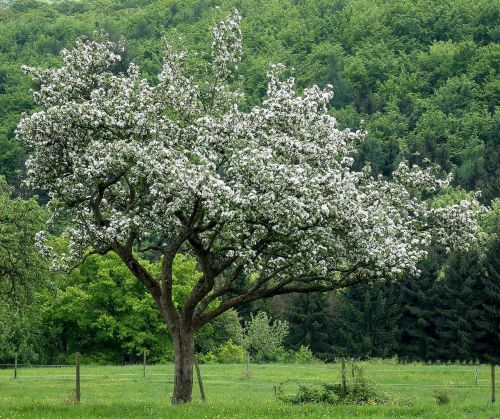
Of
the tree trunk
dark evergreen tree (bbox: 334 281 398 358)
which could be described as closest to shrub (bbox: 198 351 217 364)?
dark evergreen tree (bbox: 334 281 398 358)

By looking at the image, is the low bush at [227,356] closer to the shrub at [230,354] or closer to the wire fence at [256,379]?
the shrub at [230,354]

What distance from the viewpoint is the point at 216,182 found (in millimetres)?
26828

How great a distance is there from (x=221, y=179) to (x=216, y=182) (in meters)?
1.77

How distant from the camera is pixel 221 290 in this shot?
31219 mm

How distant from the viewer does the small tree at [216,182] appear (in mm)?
27719

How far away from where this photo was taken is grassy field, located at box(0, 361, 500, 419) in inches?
1099

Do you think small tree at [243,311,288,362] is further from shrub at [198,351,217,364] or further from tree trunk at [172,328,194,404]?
tree trunk at [172,328,194,404]

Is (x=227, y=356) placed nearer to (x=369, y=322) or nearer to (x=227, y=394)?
(x=369, y=322)

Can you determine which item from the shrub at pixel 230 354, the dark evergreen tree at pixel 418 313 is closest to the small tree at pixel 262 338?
the shrub at pixel 230 354

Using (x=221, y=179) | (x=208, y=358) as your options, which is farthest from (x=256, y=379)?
(x=208, y=358)

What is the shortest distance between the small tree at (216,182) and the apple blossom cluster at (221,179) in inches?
2.1

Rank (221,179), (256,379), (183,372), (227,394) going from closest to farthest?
(221,179) < (183,372) < (227,394) < (256,379)

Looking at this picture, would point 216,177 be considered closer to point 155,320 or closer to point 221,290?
point 221,290

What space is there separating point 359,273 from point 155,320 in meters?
66.6
